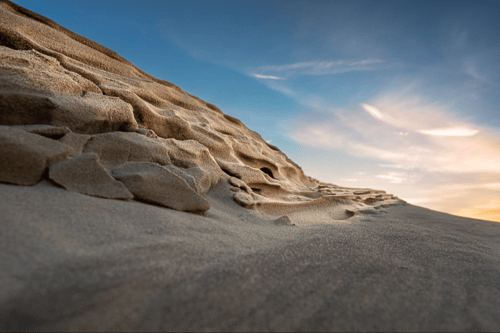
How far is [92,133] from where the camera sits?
1.85 m

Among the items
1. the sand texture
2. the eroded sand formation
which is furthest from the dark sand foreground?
the eroded sand formation

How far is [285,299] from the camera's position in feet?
2.57

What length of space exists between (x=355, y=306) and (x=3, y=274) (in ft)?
3.49

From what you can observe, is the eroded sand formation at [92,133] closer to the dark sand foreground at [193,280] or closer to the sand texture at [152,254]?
the sand texture at [152,254]

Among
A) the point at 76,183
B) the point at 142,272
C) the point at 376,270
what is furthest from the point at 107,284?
the point at 376,270

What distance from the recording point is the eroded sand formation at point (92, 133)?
4.13ft

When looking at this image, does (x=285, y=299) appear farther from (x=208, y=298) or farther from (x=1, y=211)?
(x=1, y=211)

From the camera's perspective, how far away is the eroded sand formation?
1.26 meters

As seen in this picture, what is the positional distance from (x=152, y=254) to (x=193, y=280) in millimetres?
199

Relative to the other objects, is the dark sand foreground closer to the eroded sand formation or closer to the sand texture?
the sand texture

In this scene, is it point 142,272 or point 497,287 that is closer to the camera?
point 142,272

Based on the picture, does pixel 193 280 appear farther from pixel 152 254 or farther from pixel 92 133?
pixel 92 133

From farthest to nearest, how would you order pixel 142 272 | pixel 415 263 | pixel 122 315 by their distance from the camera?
pixel 415 263
pixel 142 272
pixel 122 315

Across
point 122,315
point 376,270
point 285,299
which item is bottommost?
point 122,315
